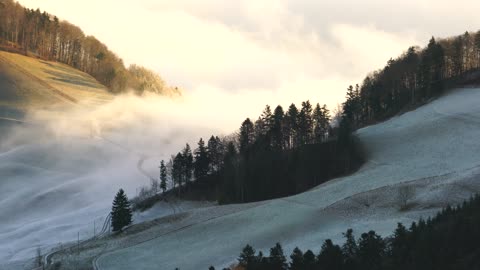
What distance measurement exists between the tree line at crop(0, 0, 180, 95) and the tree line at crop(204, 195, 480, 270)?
144 m

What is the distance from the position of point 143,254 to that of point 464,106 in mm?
56498

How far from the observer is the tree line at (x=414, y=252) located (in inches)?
1308

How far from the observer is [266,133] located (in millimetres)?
98562

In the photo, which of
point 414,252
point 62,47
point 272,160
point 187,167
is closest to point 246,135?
point 187,167

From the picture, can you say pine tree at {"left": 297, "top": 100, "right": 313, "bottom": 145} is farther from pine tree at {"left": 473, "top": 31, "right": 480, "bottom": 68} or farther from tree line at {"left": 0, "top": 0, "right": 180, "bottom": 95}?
tree line at {"left": 0, "top": 0, "right": 180, "bottom": 95}

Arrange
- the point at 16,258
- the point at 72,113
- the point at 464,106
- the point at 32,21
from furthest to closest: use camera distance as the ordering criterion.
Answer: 1. the point at 32,21
2. the point at 72,113
3. the point at 464,106
4. the point at 16,258

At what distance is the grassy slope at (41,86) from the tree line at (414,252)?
11716 cm

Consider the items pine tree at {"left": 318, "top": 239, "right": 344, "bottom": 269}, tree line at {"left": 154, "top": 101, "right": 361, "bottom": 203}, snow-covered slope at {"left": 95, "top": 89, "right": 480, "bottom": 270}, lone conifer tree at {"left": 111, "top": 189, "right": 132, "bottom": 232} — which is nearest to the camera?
pine tree at {"left": 318, "top": 239, "right": 344, "bottom": 269}

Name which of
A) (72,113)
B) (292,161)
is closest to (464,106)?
(292,161)

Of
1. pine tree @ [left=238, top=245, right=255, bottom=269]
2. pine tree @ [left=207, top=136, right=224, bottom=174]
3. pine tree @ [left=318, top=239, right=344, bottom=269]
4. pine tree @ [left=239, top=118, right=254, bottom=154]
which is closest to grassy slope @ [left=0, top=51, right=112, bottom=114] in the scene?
pine tree @ [left=207, top=136, right=224, bottom=174]

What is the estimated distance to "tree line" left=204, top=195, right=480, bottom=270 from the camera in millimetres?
33219

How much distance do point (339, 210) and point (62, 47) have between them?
150768 mm

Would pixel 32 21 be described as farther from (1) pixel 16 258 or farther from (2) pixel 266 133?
(1) pixel 16 258

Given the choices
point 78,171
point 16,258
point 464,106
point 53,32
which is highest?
point 53,32
